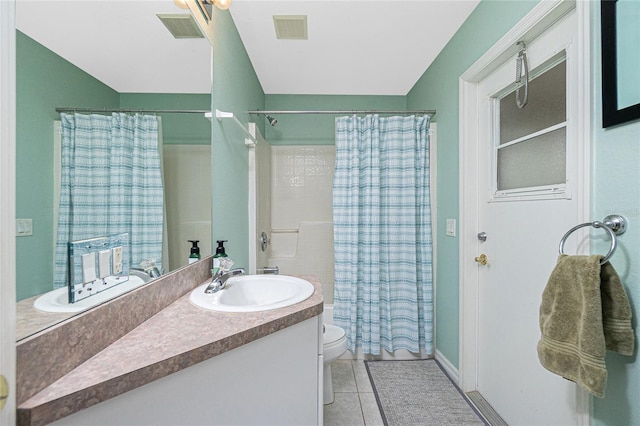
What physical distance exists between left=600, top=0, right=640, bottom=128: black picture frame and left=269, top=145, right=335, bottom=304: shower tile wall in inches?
87.4

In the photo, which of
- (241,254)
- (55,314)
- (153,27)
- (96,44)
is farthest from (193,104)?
(241,254)

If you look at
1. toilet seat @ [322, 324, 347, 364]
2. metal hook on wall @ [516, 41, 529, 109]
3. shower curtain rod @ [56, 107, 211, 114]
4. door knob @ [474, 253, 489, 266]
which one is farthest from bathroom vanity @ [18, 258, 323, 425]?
metal hook on wall @ [516, 41, 529, 109]

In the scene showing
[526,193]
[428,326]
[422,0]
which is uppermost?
[422,0]

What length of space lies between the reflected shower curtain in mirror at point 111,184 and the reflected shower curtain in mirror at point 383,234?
1370mm

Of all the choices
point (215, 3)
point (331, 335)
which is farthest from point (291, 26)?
point (331, 335)

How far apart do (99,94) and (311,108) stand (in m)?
2.30

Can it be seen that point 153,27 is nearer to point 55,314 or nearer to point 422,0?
point 55,314

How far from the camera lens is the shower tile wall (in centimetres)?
292

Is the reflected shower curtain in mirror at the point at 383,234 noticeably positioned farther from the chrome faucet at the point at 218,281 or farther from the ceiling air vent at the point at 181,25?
the ceiling air vent at the point at 181,25

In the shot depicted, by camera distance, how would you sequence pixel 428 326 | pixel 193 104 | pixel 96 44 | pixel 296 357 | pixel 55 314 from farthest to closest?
pixel 428 326, pixel 193 104, pixel 296 357, pixel 96 44, pixel 55 314

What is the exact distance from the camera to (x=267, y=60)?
216 cm

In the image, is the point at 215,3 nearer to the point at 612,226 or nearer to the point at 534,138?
the point at 534,138

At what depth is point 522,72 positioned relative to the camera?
133cm

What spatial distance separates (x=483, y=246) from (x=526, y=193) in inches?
17.4
